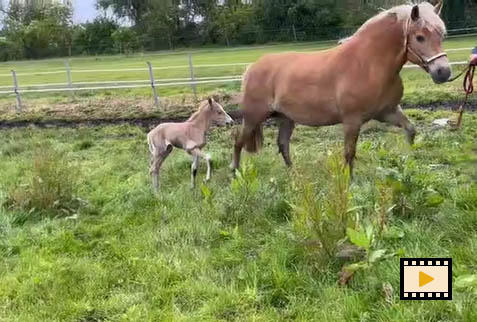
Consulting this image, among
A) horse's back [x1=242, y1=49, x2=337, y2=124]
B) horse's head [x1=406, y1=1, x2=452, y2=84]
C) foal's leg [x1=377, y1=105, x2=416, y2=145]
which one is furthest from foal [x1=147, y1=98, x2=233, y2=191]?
horse's head [x1=406, y1=1, x2=452, y2=84]

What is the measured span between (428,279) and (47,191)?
4.10 m

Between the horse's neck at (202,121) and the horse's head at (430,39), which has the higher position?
the horse's head at (430,39)

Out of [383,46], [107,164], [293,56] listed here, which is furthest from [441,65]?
[107,164]

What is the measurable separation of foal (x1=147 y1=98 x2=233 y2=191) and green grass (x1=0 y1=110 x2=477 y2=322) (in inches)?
14.2

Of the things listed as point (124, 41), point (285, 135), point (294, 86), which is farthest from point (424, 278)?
point (124, 41)

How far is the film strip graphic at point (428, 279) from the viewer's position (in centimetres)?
252

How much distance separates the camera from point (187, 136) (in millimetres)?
6121

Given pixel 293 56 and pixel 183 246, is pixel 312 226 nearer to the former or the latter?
pixel 183 246

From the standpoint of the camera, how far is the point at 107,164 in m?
7.58

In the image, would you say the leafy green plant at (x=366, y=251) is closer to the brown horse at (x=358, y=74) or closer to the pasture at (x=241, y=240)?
the pasture at (x=241, y=240)

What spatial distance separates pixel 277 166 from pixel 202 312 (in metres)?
3.62

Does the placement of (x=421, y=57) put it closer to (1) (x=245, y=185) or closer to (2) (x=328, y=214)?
(1) (x=245, y=185)

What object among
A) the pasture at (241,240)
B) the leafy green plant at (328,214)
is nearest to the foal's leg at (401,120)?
the pasture at (241,240)

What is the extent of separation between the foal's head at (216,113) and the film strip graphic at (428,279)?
3.87 meters
